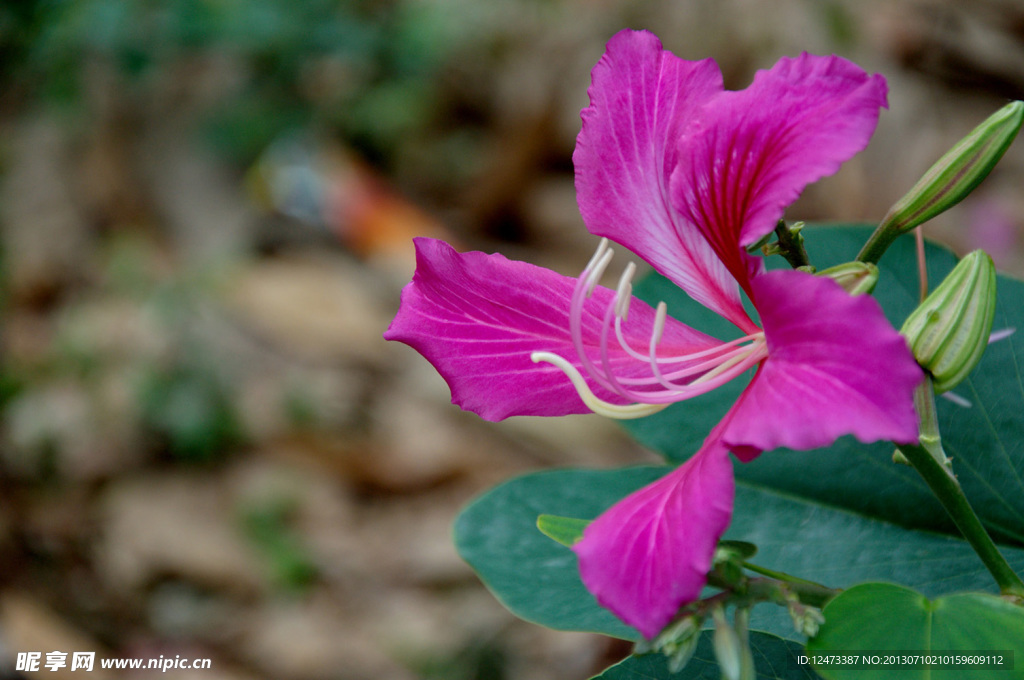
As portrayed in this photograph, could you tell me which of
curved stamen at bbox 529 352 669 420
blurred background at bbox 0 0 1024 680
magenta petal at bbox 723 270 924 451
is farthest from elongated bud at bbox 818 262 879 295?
blurred background at bbox 0 0 1024 680

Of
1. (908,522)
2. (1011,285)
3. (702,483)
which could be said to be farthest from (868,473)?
(702,483)

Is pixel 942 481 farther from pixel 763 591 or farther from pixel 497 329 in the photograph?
pixel 497 329

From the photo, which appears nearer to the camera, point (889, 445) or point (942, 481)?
point (942, 481)

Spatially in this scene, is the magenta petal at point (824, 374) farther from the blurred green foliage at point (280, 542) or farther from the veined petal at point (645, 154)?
the blurred green foliage at point (280, 542)

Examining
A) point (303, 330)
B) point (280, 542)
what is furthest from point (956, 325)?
point (303, 330)

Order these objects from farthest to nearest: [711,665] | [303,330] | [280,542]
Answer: [303,330]
[280,542]
[711,665]

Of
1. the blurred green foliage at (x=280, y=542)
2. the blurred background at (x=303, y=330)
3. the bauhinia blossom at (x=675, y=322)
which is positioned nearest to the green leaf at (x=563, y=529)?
the bauhinia blossom at (x=675, y=322)

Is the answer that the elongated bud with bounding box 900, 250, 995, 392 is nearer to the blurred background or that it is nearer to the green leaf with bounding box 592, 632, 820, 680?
the green leaf with bounding box 592, 632, 820, 680
